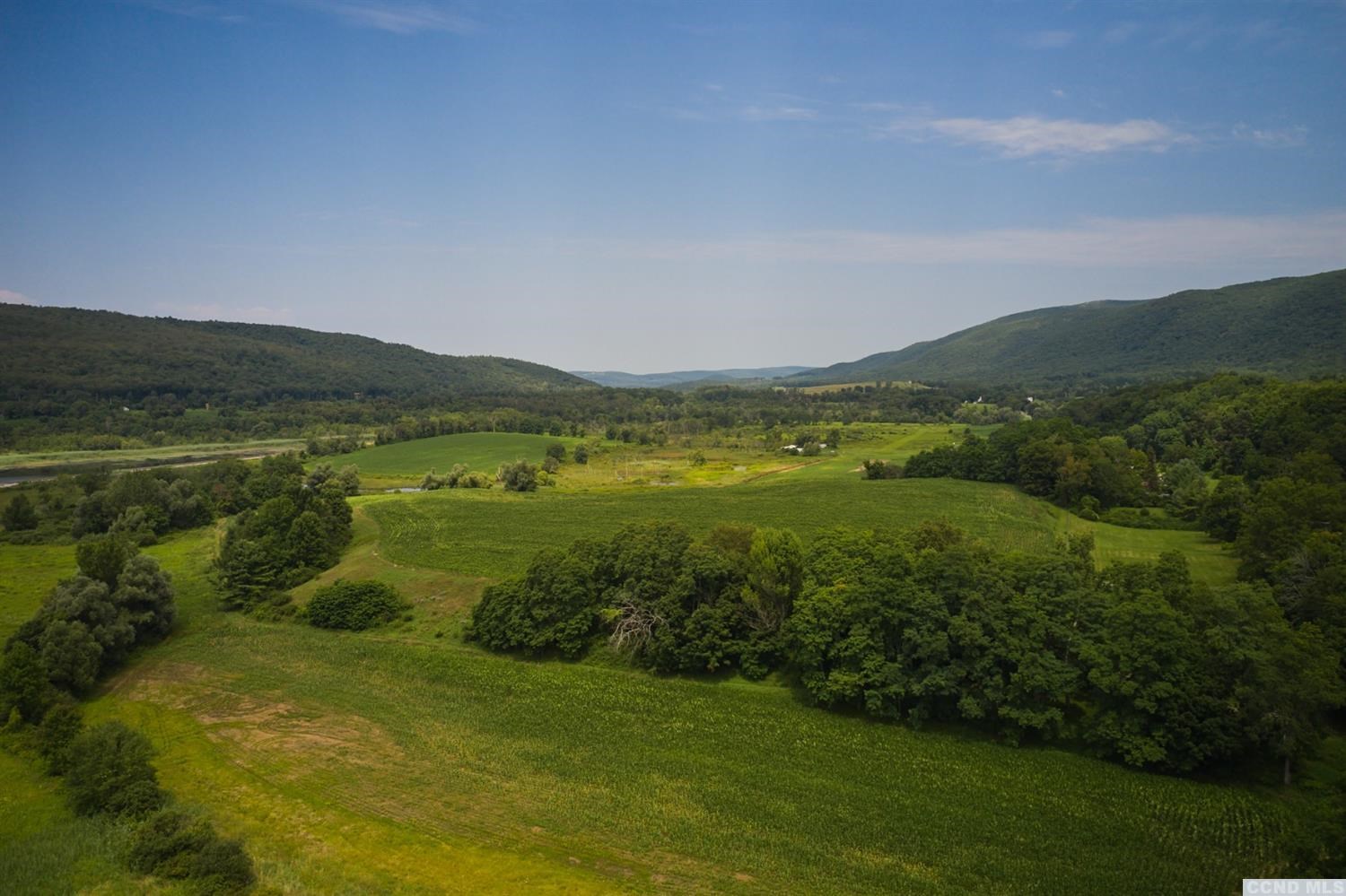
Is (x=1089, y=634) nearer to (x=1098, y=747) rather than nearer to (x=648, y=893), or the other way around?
(x=1098, y=747)

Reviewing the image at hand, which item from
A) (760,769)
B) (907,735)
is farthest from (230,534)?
(907,735)

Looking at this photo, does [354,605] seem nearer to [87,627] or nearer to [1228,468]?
[87,627]

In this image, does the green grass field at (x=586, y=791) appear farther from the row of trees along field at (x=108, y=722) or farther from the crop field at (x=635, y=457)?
the crop field at (x=635, y=457)

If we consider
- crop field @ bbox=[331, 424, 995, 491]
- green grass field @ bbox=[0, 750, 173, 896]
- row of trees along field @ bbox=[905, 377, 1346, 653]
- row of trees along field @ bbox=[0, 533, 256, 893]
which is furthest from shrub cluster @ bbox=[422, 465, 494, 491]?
green grass field @ bbox=[0, 750, 173, 896]

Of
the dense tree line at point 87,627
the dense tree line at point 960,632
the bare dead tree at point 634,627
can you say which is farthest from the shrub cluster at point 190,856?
the bare dead tree at point 634,627

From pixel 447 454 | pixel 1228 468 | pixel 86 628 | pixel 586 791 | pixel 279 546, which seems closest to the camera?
pixel 586 791

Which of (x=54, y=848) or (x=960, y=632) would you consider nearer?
(x=54, y=848)

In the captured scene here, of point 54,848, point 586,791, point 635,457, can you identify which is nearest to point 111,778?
point 54,848
